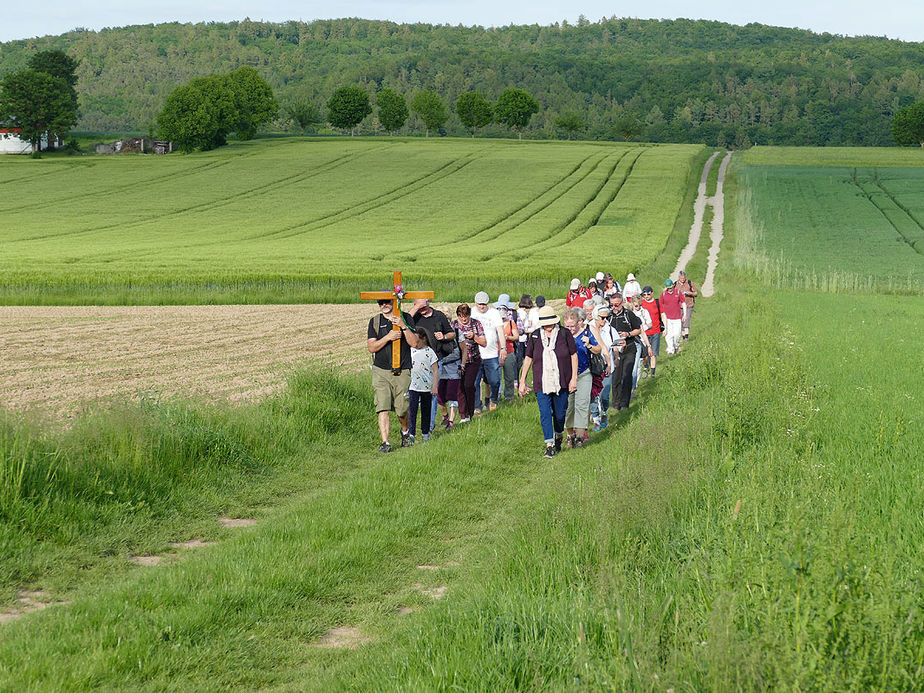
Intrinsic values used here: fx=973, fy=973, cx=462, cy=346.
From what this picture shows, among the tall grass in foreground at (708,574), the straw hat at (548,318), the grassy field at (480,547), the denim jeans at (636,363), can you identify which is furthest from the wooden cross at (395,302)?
the denim jeans at (636,363)

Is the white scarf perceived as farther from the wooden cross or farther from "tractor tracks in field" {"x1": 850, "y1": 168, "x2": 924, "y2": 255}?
"tractor tracks in field" {"x1": 850, "y1": 168, "x2": 924, "y2": 255}

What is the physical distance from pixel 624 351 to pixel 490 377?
213cm

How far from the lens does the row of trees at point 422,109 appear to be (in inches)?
5546

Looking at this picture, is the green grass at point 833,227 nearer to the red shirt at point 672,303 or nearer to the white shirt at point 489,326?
the red shirt at point 672,303

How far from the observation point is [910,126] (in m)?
124

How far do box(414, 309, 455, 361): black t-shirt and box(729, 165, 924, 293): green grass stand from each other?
26.3 metres

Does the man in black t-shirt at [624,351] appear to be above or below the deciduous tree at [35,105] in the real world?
below

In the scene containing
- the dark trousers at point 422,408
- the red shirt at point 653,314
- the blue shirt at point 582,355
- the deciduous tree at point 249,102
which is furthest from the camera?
the deciduous tree at point 249,102

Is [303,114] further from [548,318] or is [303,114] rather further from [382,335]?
[548,318]

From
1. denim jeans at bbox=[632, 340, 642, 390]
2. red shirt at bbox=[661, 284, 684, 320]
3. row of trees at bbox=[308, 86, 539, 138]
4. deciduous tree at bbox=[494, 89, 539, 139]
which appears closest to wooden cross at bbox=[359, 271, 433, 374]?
denim jeans at bbox=[632, 340, 642, 390]

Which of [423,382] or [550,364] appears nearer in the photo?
[550,364]

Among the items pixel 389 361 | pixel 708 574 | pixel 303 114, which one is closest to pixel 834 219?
pixel 389 361

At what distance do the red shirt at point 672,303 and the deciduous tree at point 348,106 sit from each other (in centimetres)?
12625

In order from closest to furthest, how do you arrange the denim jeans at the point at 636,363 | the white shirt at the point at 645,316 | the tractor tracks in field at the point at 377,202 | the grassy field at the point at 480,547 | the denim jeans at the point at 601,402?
1. the grassy field at the point at 480,547
2. the denim jeans at the point at 601,402
3. the denim jeans at the point at 636,363
4. the white shirt at the point at 645,316
5. the tractor tracks in field at the point at 377,202
